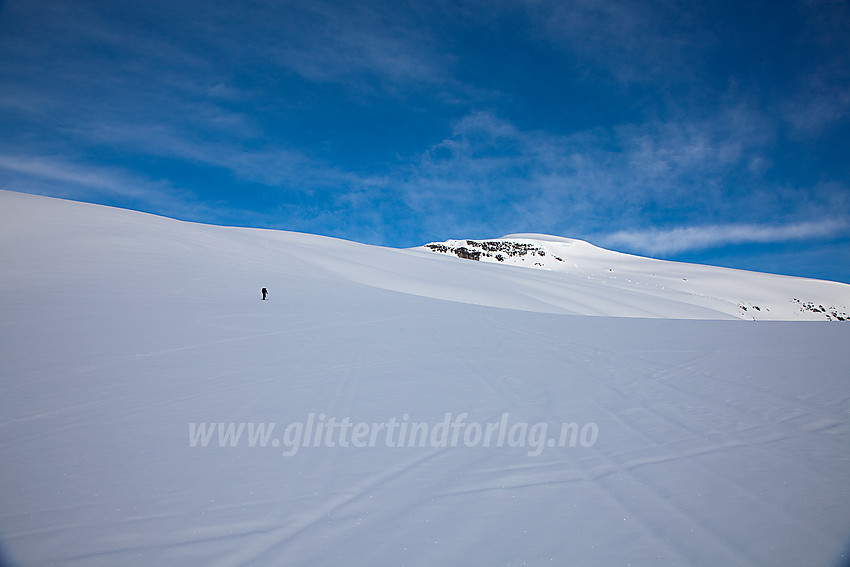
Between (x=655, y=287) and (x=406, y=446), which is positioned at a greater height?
(x=655, y=287)

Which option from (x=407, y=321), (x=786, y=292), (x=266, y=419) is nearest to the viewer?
(x=266, y=419)

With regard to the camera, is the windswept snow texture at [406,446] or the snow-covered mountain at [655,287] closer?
the windswept snow texture at [406,446]

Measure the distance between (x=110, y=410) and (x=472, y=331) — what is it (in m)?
7.62

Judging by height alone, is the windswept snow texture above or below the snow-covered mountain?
below

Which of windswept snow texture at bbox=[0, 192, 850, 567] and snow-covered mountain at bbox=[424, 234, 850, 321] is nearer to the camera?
windswept snow texture at bbox=[0, 192, 850, 567]

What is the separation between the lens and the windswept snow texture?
2.42 meters

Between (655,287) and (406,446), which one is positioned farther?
(655,287)

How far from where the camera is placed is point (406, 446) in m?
3.76

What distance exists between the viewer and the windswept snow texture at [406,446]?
2418 mm

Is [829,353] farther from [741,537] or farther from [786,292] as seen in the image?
[786,292]

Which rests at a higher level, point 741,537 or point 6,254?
point 6,254

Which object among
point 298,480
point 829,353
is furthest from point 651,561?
point 829,353

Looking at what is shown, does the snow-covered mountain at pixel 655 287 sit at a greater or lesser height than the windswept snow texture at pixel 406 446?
greater

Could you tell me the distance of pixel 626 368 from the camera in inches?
258
